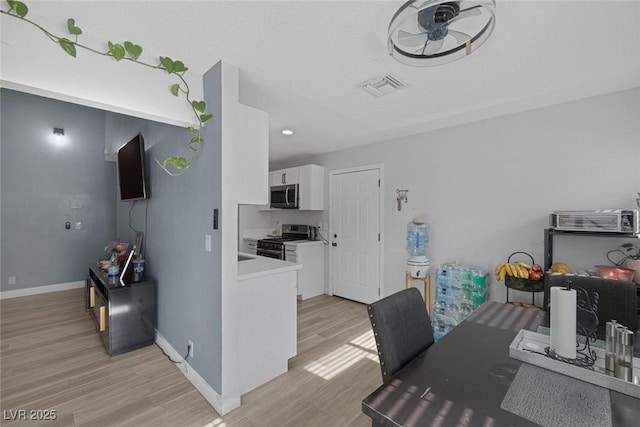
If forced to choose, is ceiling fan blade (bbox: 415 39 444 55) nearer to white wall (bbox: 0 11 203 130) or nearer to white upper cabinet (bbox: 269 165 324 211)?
white wall (bbox: 0 11 203 130)

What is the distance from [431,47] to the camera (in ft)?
4.72

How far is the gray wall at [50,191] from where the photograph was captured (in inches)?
166

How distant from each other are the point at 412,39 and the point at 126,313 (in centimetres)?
329

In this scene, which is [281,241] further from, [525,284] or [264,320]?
[525,284]

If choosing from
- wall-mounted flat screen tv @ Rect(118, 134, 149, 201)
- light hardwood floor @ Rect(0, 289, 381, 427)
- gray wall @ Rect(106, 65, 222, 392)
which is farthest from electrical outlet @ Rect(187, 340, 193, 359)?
wall-mounted flat screen tv @ Rect(118, 134, 149, 201)

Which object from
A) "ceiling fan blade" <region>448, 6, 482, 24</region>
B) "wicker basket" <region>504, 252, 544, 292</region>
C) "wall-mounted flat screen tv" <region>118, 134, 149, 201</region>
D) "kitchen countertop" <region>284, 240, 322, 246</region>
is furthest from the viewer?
"kitchen countertop" <region>284, 240, 322, 246</region>

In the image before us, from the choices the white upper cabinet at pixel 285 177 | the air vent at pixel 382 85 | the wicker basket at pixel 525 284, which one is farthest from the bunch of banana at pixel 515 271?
the white upper cabinet at pixel 285 177

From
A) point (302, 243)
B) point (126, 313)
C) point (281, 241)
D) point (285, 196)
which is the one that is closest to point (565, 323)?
point (126, 313)

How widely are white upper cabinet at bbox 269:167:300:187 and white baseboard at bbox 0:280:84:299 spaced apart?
388cm

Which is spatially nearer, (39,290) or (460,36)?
(460,36)

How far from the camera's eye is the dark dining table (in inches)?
30.7

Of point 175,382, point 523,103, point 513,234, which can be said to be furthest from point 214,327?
point 523,103

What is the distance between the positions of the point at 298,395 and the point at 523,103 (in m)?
3.21

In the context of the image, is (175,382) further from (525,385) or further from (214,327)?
(525,385)
